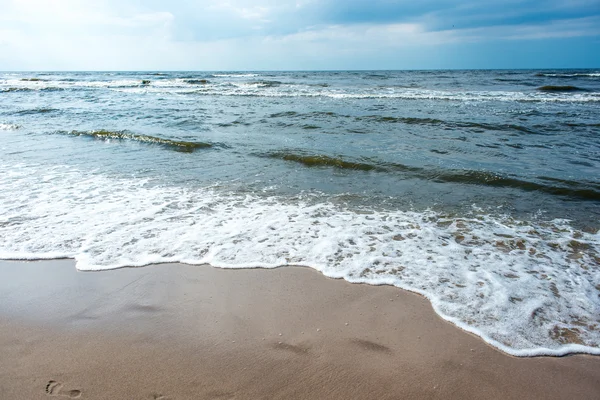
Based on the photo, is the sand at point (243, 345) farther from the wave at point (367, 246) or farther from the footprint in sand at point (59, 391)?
the wave at point (367, 246)

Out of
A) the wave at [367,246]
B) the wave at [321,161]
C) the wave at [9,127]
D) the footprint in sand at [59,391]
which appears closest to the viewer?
the footprint in sand at [59,391]

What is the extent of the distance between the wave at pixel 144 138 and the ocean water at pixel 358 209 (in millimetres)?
58

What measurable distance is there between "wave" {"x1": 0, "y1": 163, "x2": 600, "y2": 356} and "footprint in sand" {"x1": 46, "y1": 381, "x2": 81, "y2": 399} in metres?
1.41

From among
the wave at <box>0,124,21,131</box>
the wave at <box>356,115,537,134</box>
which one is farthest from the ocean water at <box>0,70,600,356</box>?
the wave at <box>0,124,21,131</box>

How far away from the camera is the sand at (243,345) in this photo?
1994 mm

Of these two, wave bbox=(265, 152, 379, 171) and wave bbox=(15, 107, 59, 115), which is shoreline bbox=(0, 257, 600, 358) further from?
wave bbox=(15, 107, 59, 115)

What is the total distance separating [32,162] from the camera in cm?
695

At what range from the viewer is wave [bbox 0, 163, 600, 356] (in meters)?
2.67

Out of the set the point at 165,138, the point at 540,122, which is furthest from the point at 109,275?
the point at 540,122

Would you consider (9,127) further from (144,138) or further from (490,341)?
(490,341)

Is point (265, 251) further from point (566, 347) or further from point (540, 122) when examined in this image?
point (540, 122)

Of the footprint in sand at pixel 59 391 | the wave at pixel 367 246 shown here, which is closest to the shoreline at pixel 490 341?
the wave at pixel 367 246

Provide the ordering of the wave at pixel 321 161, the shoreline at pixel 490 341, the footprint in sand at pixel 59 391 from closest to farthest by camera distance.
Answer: the footprint in sand at pixel 59 391
the shoreline at pixel 490 341
the wave at pixel 321 161

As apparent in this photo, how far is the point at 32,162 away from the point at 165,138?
115 inches
